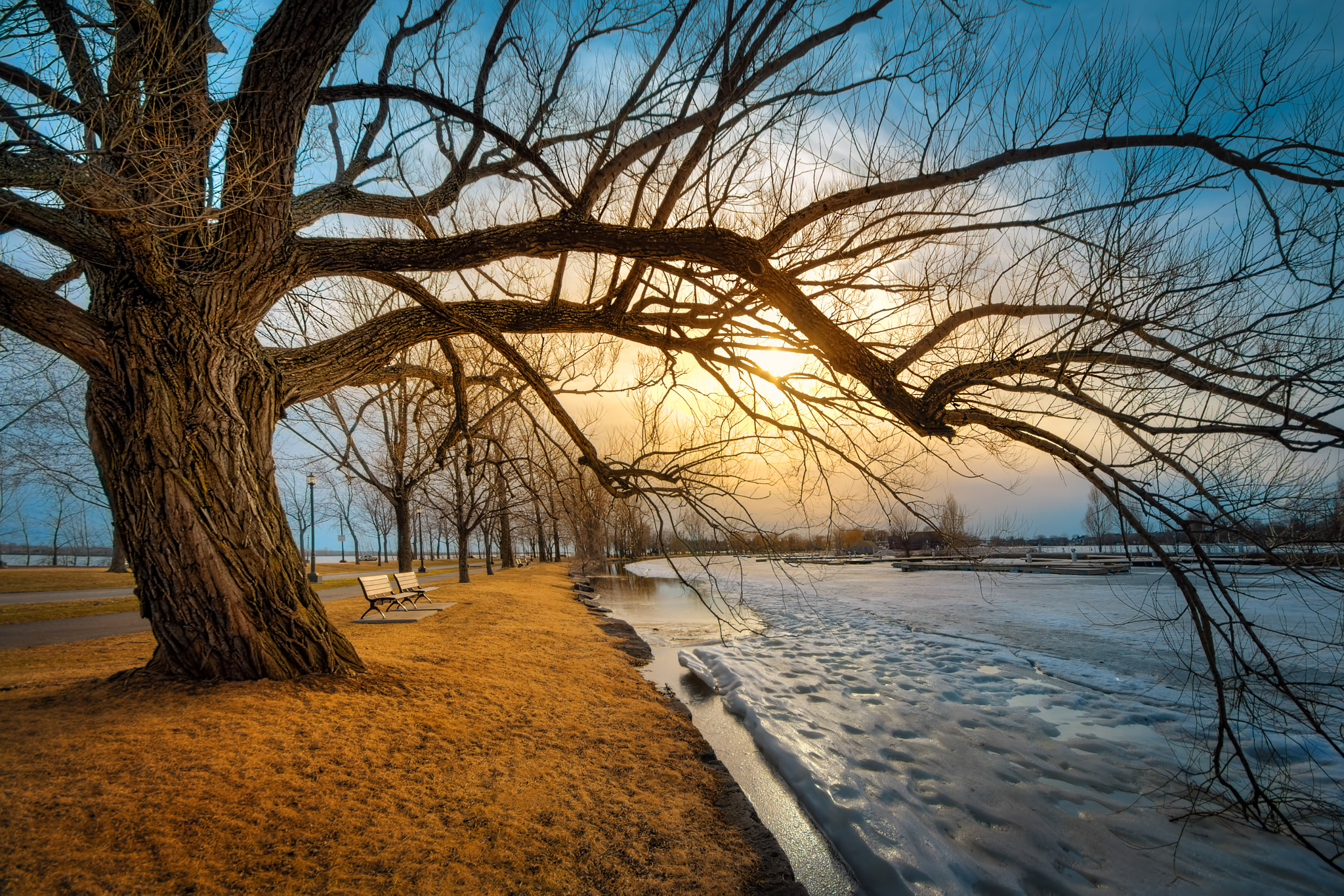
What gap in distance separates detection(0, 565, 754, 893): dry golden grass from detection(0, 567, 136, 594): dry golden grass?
57.3 ft

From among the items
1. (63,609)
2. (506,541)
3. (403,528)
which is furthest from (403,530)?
(506,541)

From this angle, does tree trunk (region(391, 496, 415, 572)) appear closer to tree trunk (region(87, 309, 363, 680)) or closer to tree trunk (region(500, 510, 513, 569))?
tree trunk (region(500, 510, 513, 569))

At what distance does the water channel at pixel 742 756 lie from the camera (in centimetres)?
380

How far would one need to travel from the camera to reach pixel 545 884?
3.16 m

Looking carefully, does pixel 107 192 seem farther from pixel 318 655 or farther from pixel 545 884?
pixel 545 884

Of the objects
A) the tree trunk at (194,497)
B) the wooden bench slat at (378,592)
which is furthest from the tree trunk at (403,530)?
the tree trunk at (194,497)

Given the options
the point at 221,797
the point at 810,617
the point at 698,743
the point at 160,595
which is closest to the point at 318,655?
the point at 160,595

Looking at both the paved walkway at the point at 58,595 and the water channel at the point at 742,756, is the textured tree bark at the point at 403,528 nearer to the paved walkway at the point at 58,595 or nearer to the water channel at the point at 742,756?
the paved walkway at the point at 58,595

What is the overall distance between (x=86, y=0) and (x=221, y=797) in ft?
14.2

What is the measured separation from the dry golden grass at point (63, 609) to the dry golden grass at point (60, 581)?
3.51m

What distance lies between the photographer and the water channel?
380cm

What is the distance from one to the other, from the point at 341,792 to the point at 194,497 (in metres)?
2.48

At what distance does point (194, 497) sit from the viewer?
14.4ft

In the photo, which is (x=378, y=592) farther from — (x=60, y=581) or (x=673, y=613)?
(x=60, y=581)
